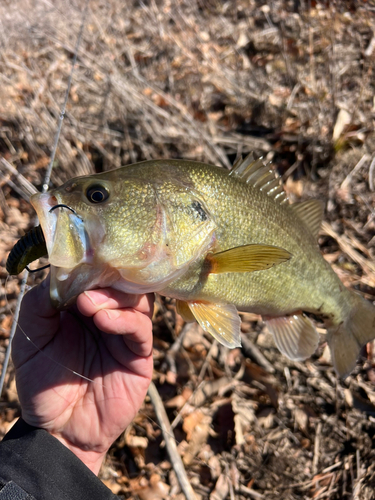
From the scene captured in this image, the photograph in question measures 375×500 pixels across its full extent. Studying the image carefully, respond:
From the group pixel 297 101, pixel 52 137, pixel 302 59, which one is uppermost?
pixel 52 137

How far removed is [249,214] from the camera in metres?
1.74

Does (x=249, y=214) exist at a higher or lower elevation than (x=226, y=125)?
lower

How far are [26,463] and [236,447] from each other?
1434 millimetres

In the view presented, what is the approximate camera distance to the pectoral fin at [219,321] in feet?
5.50

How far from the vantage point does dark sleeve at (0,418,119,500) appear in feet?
5.20

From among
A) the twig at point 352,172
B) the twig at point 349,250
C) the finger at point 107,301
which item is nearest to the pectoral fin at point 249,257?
the finger at point 107,301

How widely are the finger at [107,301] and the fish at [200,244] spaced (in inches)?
1.2

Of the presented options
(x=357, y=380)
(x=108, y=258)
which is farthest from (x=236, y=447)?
(x=108, y=258)

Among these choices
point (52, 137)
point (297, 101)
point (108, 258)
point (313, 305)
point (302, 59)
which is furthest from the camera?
point (302, 59)

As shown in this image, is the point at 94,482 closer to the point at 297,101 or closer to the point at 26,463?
the point at 26,463

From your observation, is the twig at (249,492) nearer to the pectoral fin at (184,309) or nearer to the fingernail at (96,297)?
the pectoral fin at (184,309)

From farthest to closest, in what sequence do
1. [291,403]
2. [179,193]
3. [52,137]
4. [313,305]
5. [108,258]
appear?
1. [52,137]
2. [291,403]
3. [313,305]
4. [179,193]
5. [108,258]

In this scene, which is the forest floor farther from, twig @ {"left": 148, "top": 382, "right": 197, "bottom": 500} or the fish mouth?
the fish mouth

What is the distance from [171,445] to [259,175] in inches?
67.6
